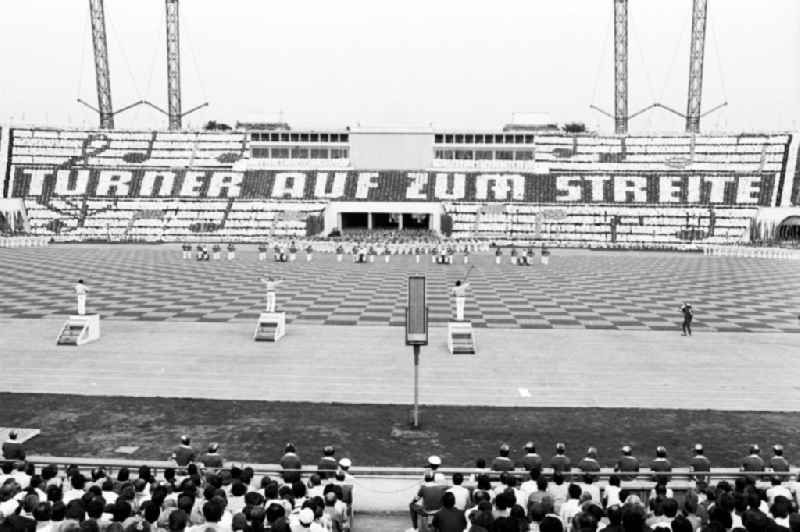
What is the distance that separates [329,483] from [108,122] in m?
119

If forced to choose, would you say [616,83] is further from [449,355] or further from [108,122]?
[449,355]

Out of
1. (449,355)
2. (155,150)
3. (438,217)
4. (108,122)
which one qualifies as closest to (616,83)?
(438,217)

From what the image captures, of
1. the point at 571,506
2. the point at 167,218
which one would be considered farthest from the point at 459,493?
the point at 167,218

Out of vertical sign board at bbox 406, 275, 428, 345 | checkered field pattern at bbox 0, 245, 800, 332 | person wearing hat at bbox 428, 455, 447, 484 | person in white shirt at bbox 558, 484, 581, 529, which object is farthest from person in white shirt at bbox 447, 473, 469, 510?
checkered field pattern at bbox 0, 245, 800, 332

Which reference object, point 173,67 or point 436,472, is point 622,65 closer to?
point 173,67

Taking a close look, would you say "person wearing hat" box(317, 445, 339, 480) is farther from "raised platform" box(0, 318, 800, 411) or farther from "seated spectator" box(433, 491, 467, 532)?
"raised platform" box(0, 318, 800, 411)

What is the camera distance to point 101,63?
108m

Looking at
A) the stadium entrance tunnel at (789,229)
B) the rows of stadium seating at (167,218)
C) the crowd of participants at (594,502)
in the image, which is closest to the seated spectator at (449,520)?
the crowd of participants at (594,502)

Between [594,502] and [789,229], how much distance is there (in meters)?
85.2

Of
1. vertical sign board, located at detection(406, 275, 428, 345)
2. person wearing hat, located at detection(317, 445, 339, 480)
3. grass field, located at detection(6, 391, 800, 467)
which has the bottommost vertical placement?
grass field, located at detection(6, 391, 800, 467)

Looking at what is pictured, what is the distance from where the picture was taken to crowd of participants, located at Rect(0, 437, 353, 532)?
7645mm

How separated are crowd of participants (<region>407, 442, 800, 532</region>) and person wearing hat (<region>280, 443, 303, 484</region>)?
5.53 feet

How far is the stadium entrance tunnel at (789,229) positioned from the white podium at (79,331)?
7739 cm

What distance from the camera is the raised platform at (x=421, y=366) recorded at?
16.5 metres
